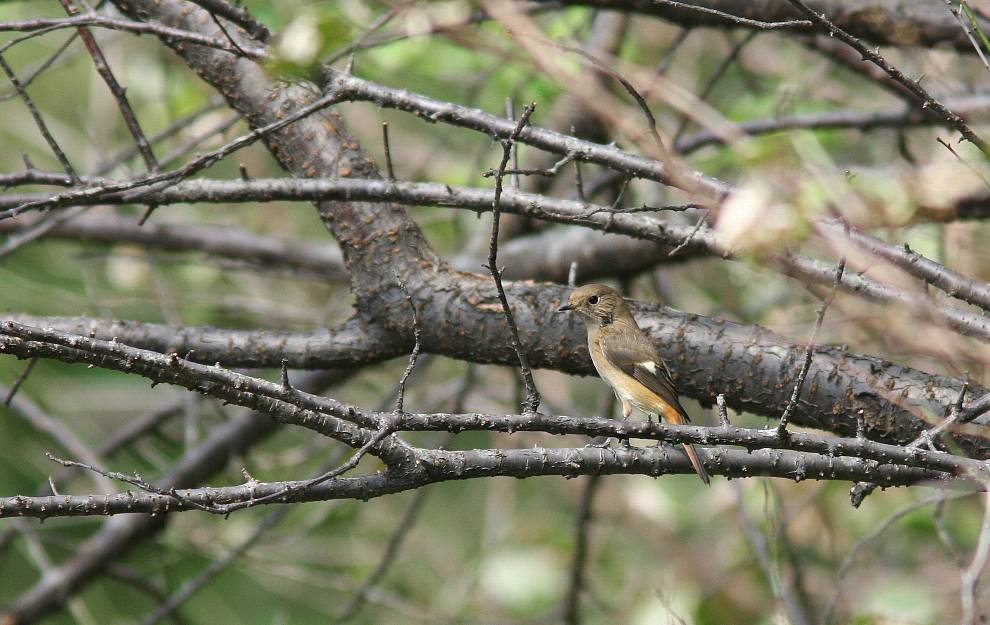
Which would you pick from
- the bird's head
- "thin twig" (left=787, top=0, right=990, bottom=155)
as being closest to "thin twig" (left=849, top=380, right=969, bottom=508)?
"thin twig" (left=787, top=0, right=990, bottom=155)

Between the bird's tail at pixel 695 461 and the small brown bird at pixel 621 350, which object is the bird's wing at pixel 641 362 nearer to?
the small brown bird at pixel 621 350

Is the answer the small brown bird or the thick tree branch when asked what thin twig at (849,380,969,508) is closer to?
the thick tree branch

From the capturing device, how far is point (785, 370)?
11.5 ft

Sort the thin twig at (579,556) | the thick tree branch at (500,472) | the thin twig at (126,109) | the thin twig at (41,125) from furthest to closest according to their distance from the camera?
1. the thin twig at (579,556)
2. the thin twig at (126,109)
3. the thin twig at (41,125)
4. the thick tree branch at (500,472)

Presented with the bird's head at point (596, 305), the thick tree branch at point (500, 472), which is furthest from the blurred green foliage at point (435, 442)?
the thick tree branch at point (500, 472)

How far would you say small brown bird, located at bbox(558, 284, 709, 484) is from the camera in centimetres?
374

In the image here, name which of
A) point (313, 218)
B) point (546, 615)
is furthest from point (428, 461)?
point (313, 218)

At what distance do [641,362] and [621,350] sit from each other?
0.37 ft

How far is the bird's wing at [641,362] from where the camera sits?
148 inches

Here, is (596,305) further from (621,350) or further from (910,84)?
(910,84)

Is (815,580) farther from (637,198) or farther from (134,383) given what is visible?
(134,383)

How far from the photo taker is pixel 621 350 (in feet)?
13.0

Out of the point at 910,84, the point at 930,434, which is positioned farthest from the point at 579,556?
the point at 910,84

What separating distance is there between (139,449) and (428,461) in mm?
4014
